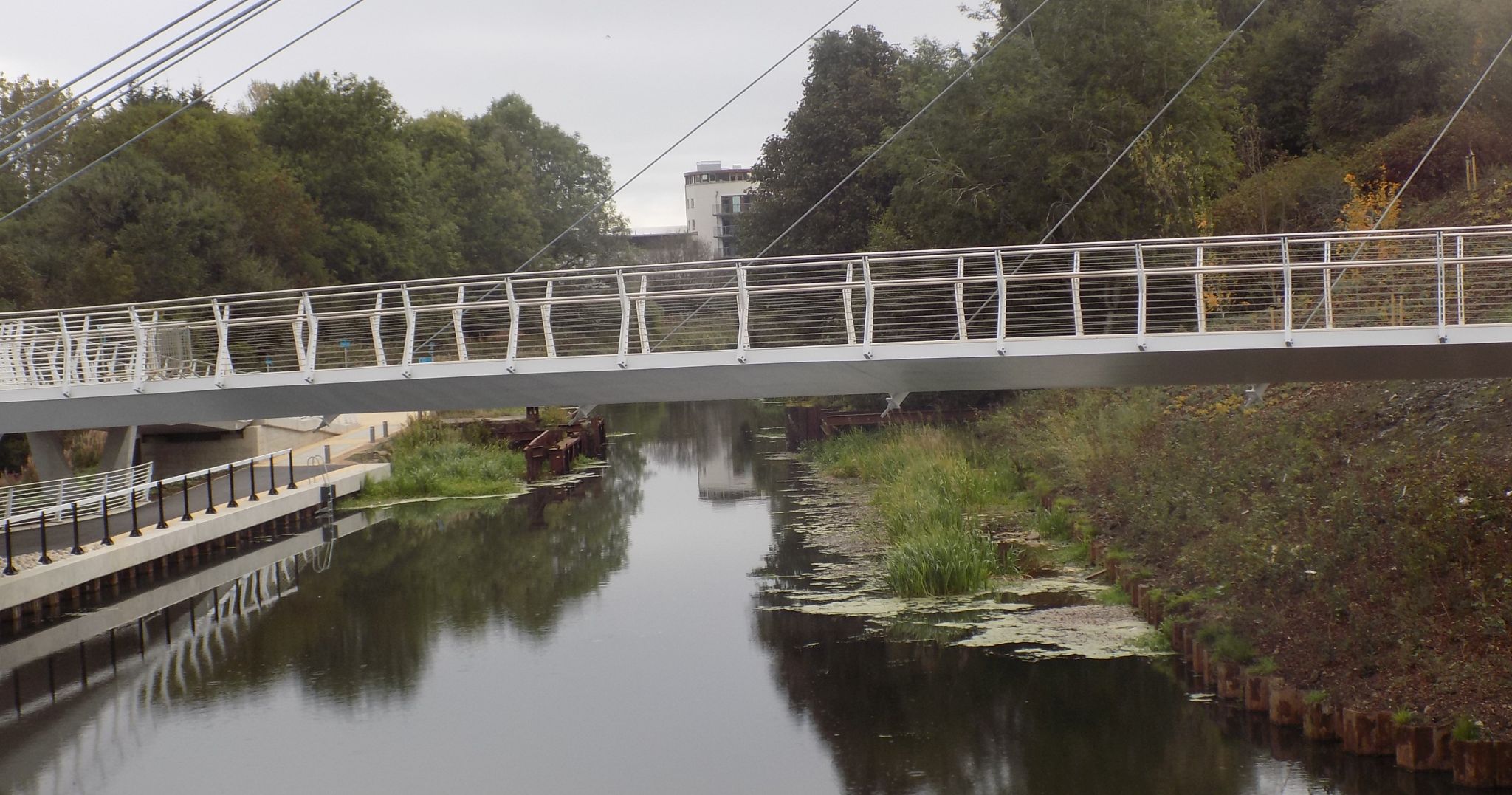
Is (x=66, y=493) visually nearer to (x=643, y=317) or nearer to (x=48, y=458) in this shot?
(x=48, y=458)

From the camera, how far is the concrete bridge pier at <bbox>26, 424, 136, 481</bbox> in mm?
20797

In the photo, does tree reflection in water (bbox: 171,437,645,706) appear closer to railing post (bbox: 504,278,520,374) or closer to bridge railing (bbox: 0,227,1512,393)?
bridge railing (bbox: 0,227,1512,393)

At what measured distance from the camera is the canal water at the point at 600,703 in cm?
1217

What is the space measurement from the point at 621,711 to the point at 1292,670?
21.1ft

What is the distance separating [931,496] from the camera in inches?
828

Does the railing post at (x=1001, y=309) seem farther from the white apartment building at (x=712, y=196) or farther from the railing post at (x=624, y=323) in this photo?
the white apartment building at (x=712, y=196)

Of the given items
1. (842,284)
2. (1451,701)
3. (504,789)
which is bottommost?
(504,789)

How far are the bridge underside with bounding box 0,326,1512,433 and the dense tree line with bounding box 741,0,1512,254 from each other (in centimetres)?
1484

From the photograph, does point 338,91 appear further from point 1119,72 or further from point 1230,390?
point 1230,390

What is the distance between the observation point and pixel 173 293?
3869cm

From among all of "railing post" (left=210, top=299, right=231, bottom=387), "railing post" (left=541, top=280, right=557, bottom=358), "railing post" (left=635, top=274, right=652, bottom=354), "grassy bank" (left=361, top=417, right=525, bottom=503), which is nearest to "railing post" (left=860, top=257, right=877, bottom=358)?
"railing post" (left=635, top=274, right=652, bottom=354)

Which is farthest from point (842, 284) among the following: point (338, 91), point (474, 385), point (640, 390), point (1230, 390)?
point (338, 91)

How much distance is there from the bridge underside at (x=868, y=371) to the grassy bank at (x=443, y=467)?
17.2m

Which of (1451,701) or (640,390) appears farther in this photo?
(640,390)
